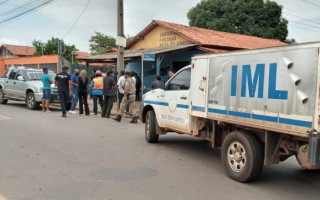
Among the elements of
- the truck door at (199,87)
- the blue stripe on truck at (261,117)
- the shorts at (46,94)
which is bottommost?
the shorts at (46,94)

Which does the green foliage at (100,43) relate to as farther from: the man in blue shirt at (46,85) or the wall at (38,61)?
the man in blue shirt at (46,85)

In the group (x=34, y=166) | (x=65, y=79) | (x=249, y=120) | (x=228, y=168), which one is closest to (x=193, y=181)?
(x=228, y=168)

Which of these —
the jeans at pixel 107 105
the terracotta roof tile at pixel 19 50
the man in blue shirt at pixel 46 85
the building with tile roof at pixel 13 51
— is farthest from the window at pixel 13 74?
the terracotta roof tile at pixel 19 50

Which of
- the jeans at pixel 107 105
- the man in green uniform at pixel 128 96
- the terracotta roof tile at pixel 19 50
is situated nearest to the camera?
the man in green uniform at pixel 128 96

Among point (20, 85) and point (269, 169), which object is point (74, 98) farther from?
point (269, 169)

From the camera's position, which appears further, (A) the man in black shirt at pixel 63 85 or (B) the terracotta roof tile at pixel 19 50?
(B) the terracotta roof tile at pixel 19 50

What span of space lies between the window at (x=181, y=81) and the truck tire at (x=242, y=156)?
176cm

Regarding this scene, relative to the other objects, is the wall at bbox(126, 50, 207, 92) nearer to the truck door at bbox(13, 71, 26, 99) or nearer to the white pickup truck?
the white pickup truck

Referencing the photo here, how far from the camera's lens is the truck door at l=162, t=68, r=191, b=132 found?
657cm

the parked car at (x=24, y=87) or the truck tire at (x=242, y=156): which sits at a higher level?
the parked car at (x=24, y=87)

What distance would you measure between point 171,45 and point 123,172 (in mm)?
13764

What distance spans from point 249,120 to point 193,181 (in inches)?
50.2

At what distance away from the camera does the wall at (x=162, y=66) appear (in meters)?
17.6

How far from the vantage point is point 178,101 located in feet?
22.3
